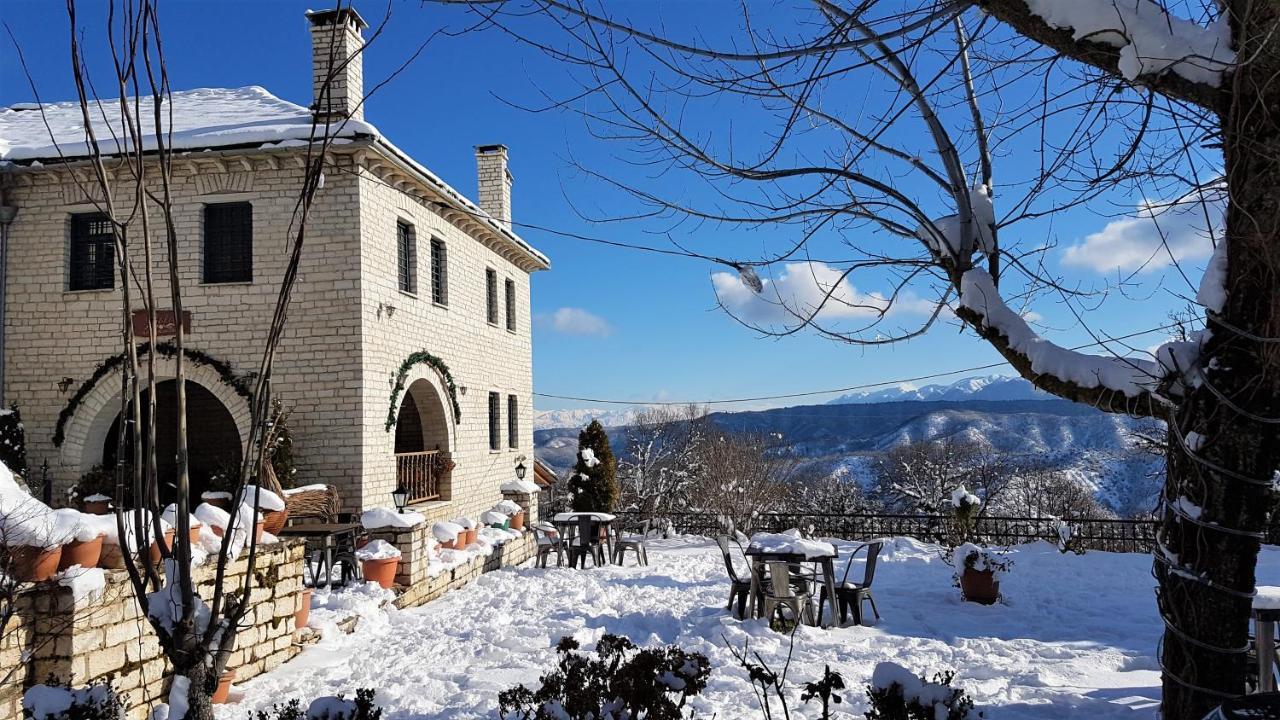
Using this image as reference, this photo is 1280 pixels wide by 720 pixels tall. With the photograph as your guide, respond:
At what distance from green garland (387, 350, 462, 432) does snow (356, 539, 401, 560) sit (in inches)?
116

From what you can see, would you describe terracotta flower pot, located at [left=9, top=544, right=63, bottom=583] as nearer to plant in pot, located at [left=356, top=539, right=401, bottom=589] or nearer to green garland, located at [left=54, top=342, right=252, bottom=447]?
plant in pot, located at [left=356, top=539, right=401, bottom=589]

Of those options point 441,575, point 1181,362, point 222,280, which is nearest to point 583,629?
point 441,575

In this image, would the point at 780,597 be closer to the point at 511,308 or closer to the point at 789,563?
the point at 789,563

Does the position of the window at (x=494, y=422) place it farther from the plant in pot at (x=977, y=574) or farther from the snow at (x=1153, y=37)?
the snow at (x=1153, y=37)

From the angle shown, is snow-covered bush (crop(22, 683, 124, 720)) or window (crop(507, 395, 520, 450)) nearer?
snow-covered bush (crop(22, 683, 124, 720))

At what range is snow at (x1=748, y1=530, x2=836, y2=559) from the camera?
7.58 meters

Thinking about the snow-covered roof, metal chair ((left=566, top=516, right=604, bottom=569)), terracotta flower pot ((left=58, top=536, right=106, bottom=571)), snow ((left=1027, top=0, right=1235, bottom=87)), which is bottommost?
metal chair ((left=566, top=516, right=604, bottom=569))

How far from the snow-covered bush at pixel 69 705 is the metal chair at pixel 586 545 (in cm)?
934

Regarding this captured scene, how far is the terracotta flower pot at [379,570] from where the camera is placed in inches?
334

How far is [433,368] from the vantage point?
42.6 feet

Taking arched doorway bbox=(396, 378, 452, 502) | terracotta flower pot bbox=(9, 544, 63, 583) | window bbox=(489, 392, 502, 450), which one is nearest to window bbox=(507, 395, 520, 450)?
window bbox=(489, 392, 502, 450)

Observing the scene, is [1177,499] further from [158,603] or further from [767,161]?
[158,603]

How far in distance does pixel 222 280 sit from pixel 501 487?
6980 mm

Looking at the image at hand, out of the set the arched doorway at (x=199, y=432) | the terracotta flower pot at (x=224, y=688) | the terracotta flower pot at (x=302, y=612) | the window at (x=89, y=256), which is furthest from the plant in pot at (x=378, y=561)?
the window at (x=89, y=256)
